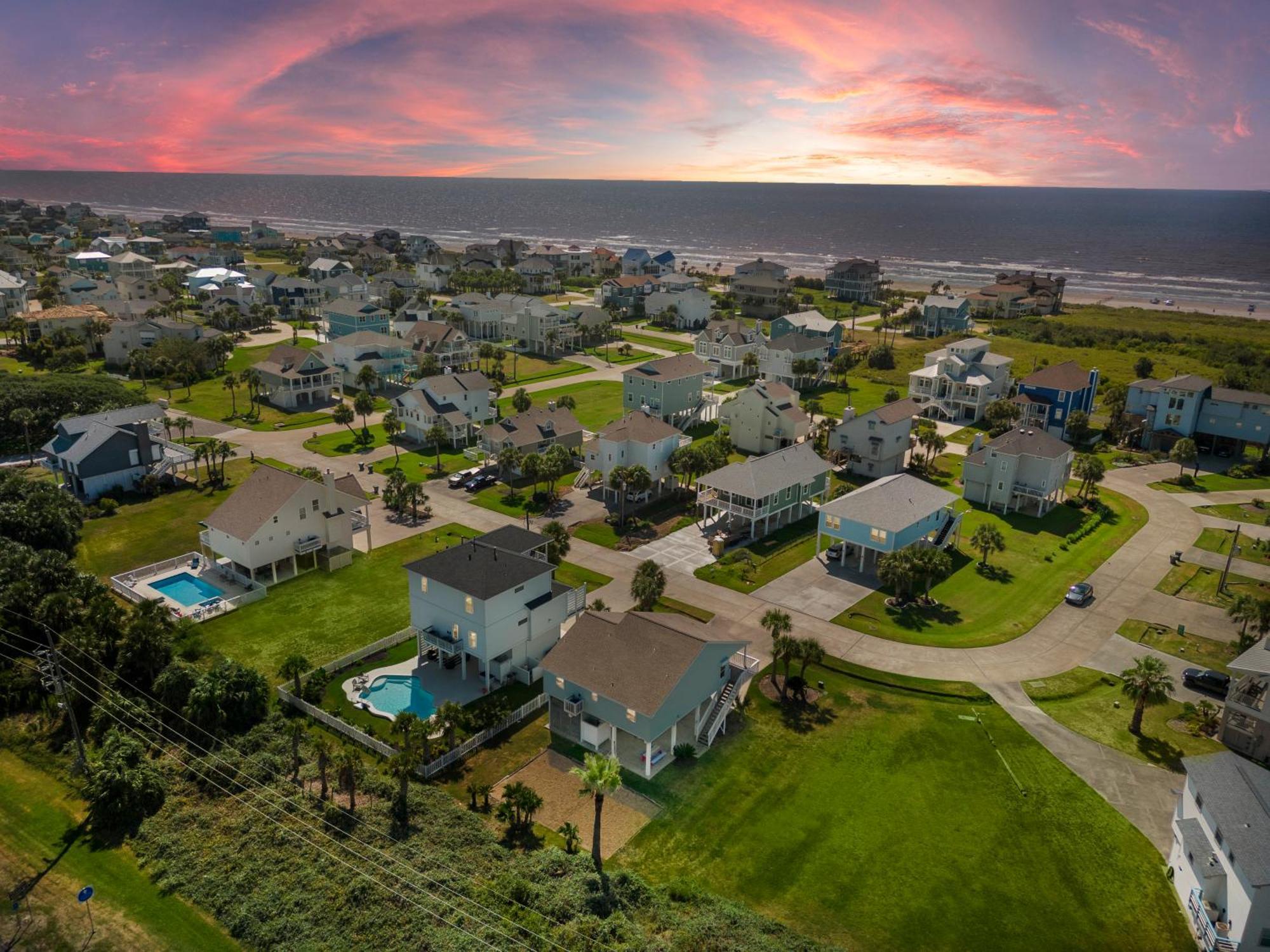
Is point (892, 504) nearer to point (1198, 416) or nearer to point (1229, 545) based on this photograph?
point (1229, 545)

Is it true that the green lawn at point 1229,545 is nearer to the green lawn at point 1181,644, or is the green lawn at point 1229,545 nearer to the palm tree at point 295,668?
the green lawn at point 1181,644

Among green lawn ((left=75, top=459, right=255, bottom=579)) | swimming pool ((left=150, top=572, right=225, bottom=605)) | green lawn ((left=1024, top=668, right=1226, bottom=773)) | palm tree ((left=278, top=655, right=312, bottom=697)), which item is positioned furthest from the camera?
green lawn ((left=75, top=459, right=255, bottom=579))

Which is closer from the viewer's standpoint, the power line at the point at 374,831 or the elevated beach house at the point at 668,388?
the power line at the point at 374,831

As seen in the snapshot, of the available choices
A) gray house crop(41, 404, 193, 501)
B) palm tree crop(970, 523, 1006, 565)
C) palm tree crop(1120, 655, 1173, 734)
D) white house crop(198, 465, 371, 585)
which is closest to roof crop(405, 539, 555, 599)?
white house crop(198, 465, 371, 585)

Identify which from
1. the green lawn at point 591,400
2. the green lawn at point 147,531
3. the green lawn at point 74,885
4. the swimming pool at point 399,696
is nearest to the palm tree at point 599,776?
the green lawn at point 74,885

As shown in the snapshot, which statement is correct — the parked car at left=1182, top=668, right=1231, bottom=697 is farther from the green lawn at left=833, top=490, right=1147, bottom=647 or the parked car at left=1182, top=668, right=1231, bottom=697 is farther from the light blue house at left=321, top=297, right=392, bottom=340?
the light blue house at left=321, top=297, right=392, bottom=340

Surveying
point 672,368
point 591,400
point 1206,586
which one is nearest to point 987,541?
point 1206,586

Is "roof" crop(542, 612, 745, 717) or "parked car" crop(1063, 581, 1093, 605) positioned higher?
"roof" crop(542, 612, 745, 717)
